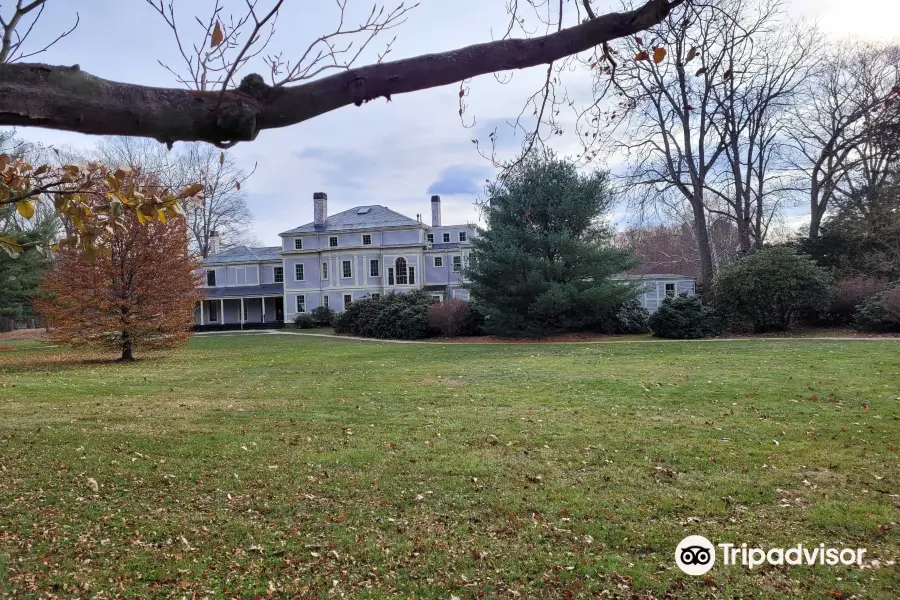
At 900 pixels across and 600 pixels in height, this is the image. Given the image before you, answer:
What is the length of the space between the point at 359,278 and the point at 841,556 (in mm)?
37531

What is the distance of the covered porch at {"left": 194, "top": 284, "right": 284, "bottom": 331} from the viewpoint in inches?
1639

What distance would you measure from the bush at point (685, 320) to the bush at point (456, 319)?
7.75 m

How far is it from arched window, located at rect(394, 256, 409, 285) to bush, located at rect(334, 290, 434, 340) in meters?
9.25

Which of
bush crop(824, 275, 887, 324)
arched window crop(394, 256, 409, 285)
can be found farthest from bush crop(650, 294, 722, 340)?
arched window crop(394, 256, 409, 285)

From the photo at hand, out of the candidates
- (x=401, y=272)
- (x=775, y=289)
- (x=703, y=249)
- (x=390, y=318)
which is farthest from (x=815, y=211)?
(x=401, y=272)

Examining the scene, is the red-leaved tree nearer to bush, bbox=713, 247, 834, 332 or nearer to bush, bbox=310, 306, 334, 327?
bush, bbox=310, 306, 334, 327

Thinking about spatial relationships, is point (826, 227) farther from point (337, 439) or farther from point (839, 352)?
point (337, 439)

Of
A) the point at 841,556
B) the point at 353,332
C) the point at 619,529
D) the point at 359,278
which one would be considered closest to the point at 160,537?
the point at 619,529

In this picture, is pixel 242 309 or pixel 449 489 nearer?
pixel 449 489

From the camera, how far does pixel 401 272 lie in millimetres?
39625

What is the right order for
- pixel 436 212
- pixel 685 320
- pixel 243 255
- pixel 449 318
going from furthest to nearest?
pixel 243 255
pixel 436 212
pixel 449 318
pixel 685 320

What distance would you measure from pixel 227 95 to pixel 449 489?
11.6 feet

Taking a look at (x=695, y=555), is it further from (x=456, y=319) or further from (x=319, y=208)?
(x=319, y=208)

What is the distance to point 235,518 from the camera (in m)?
4.04
